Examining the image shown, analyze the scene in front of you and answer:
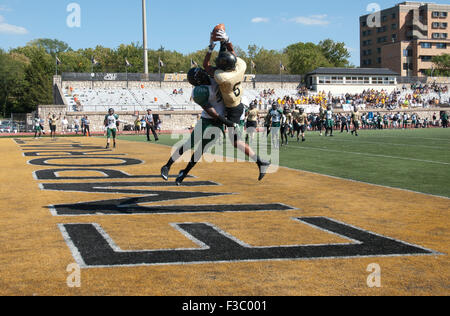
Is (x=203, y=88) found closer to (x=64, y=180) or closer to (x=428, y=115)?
(x=64, y=180)

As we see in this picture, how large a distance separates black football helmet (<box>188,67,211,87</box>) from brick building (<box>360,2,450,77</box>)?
344 ft

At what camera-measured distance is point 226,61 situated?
22.0ft

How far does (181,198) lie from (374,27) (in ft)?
381

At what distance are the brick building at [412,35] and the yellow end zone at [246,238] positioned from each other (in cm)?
10261

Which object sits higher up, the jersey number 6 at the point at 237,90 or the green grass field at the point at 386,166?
the jersey number 6 at the point at 237,90

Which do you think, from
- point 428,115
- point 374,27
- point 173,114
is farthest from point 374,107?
point 374,27

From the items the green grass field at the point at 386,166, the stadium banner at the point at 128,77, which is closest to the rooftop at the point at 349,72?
the stadium banner at the point at 128,77

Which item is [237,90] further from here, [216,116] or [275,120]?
[275,120]

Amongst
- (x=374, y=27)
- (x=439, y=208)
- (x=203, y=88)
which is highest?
(x=374, y=27)

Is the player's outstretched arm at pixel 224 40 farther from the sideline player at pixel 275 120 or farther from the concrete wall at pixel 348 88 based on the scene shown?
the concrete wall at pixel 348 88

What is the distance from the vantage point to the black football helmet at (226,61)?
22.0 ft

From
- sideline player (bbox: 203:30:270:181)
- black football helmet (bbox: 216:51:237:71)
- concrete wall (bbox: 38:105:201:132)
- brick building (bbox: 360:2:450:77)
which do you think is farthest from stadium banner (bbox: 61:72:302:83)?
black football helmet (bbox: 216:51:237:71)

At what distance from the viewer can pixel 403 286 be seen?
162 inches

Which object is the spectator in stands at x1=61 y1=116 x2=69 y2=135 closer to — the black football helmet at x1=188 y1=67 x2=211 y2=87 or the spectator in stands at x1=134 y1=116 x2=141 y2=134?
the spectator in stands at x1=134 y1=116 x2=141 y2=134
